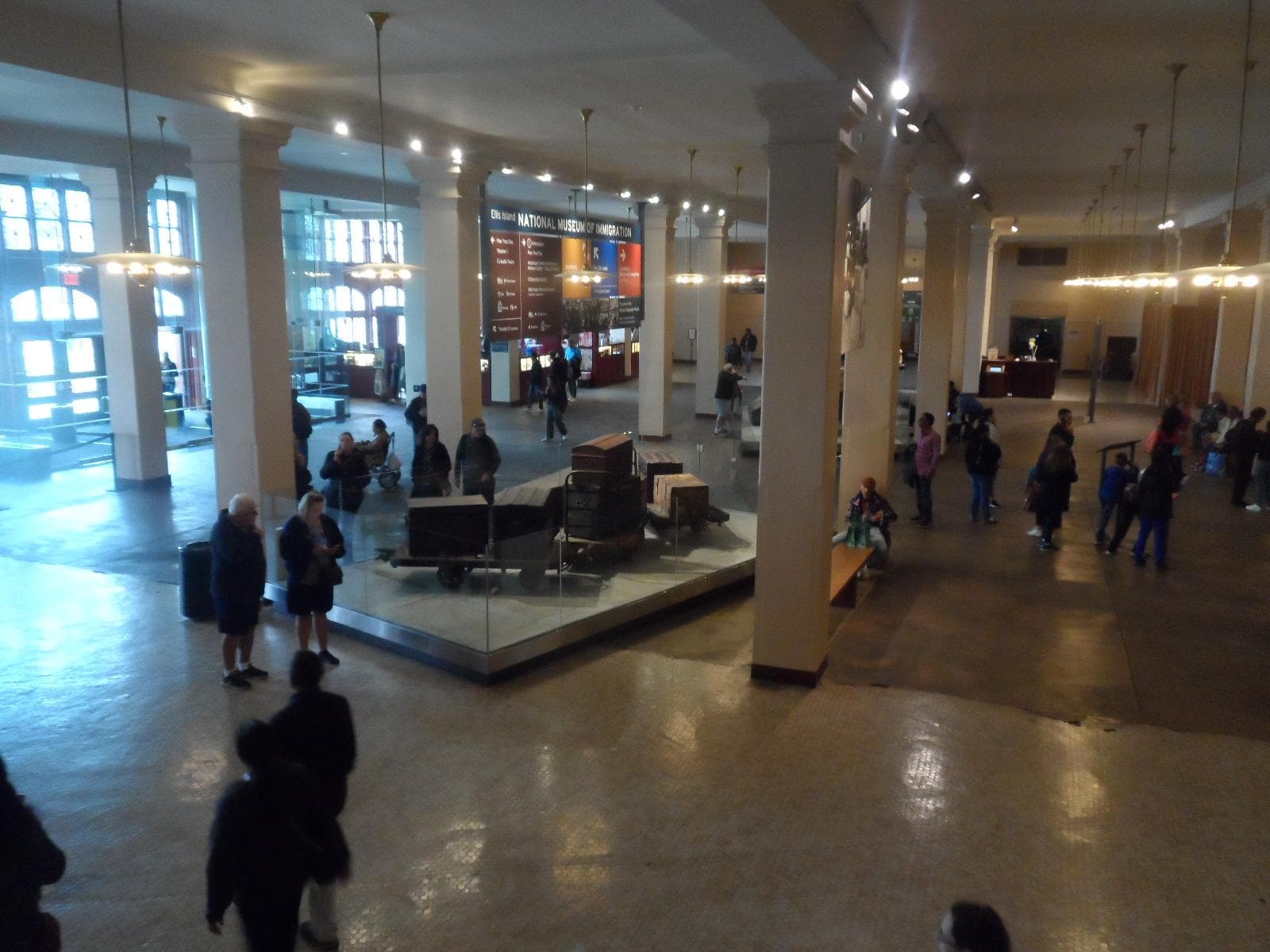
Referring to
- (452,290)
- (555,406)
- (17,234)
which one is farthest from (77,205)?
(452,290)

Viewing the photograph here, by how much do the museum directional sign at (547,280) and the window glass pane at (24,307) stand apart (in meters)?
9.51

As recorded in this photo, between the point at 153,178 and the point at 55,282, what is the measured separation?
248 inches

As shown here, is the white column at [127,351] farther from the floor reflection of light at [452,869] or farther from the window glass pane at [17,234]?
the floor reflection of light at [452,869]

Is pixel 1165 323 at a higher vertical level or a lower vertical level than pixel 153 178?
lower

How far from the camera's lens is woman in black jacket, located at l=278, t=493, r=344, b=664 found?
7.56m

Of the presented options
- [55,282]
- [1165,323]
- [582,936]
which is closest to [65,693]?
[582,936]

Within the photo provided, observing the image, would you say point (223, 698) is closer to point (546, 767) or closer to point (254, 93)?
point (546, 767)

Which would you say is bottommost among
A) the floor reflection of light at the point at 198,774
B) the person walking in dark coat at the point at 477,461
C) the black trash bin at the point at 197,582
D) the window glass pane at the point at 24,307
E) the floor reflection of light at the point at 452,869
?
the floor reflection of light at the point at 452,869

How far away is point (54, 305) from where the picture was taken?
64.3 feet

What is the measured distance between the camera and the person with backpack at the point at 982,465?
42.1ft

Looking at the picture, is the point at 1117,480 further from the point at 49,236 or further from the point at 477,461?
the point at 49,236

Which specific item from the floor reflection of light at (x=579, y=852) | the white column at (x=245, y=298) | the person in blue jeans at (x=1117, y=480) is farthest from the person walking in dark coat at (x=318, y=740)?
the person in blue jeans at (x=1117, y=480)

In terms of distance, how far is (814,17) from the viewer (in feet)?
20.4

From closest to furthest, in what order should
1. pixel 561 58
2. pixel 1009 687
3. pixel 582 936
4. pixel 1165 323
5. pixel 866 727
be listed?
1. pixel 582 936
2. pixel 866 727
3. pixel 1009 687
4. pixel 561 58
5. pixel 1165 323
